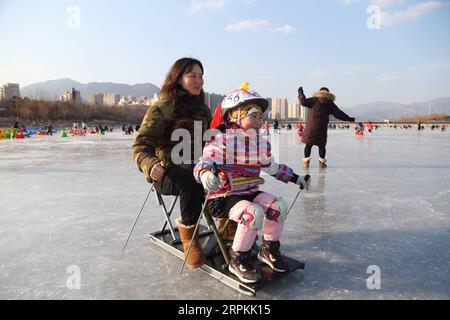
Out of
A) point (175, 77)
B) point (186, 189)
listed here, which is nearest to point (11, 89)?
point (175, 77)

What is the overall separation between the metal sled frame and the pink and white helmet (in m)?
0.78

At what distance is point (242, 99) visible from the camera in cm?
224

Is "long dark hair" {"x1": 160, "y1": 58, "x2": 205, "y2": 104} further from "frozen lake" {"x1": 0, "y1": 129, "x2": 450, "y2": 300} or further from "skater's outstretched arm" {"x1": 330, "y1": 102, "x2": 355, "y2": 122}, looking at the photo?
"skater's outstretched arm" {"x1": 330, "y1": 102, "x2": 355, "y2": 122}

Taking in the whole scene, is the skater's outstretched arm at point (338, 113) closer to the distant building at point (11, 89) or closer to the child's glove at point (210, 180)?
the child's glove at point (210, 180)

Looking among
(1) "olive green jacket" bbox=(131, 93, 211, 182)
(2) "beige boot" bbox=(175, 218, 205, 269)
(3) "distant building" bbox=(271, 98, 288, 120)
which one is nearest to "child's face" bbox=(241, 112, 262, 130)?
(1) "olive green jacket" bbox=(131, 93, 211, 182)

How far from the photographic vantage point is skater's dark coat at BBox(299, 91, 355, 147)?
6.89 m

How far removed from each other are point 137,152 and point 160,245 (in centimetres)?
86

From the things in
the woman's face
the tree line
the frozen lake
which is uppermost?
the tree line

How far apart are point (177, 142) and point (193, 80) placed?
495 mm

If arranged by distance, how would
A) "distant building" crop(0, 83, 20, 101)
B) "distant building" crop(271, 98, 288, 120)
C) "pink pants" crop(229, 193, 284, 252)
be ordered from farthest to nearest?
"distant building" crop(271, 98, 288, 120) → "distant building" crop(0, 83, 20, 101) → "pink pants" crop(229, 193, 284, 252)

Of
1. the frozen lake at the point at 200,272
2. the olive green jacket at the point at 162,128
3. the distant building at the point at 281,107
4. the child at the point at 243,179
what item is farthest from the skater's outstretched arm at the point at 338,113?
the distant building at the point at 281,107

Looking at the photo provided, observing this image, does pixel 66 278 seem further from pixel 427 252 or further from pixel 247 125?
pixel 427 252

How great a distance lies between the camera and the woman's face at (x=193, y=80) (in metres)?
2.49
